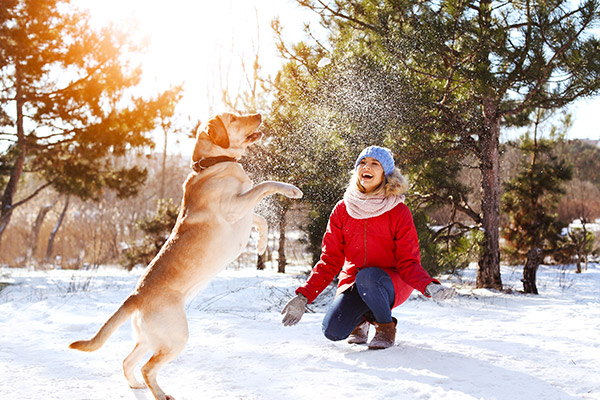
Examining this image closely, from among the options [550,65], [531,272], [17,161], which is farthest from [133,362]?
[17,161]

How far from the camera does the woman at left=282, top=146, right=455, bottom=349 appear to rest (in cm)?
274

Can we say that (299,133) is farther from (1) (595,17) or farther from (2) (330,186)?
(1) (595,17)

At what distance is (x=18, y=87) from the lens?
10.5 metres

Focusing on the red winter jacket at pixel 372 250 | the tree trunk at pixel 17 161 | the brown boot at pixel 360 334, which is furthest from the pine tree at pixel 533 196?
the tree trunk at pixel 17 161

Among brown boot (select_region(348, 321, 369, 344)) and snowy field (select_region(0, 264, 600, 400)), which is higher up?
brown boot (select_region(348, 321, 369, 344))

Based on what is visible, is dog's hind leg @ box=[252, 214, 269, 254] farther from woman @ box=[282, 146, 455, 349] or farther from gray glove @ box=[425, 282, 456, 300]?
gray glove @ box=[425, 282, 456, 300]

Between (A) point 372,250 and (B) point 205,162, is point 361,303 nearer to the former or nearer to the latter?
(A) point 372,250

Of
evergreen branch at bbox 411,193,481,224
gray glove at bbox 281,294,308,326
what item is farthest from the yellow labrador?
evergreen branch at bbox 411,193,481,224

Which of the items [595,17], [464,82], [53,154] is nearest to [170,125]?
[53,154]

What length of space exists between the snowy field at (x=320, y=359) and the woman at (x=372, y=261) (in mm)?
210

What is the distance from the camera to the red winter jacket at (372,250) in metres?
2.77

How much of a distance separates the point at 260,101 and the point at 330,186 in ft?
12.6

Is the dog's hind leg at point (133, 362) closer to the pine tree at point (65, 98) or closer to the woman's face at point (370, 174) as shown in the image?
the woman's face at point (370, 174)

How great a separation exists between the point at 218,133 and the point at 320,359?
55.2 inches
